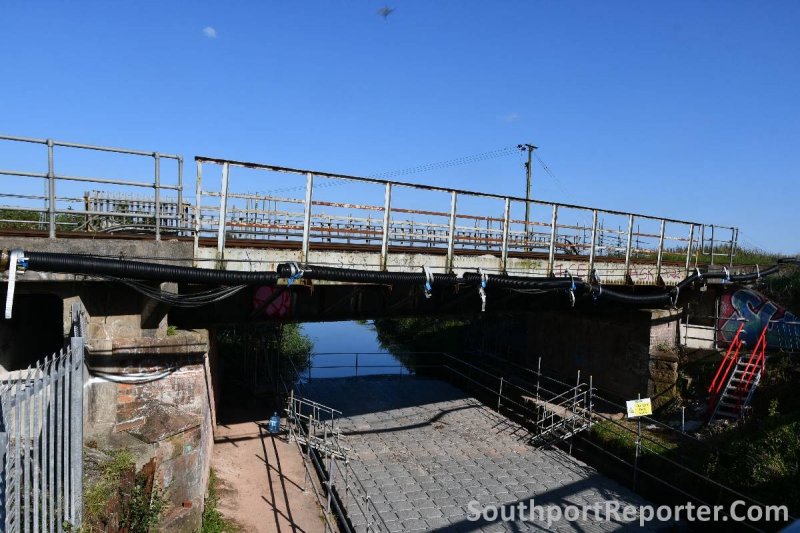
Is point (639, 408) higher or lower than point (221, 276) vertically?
lower

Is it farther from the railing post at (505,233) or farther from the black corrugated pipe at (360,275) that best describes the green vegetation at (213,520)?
the railing post at (505,233)

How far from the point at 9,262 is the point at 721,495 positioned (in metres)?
13.0

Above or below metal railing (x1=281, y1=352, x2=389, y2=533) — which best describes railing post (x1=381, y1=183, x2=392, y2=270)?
above

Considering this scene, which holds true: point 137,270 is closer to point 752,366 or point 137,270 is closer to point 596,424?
point 596,424

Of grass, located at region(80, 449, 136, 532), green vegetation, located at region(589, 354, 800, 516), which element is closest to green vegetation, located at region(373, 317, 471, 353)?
green vegetation, located at region(589, 354, 800, 516)

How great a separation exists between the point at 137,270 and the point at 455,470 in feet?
31.8

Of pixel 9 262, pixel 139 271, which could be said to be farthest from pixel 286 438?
pixel 9 262

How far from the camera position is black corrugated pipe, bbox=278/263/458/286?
26.5 feet

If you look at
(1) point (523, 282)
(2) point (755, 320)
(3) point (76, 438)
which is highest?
(1) point (523, 282)

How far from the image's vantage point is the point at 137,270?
677 cm

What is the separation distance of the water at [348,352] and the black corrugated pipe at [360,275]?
1132 centimetres

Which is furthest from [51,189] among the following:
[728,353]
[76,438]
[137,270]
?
[728,353]

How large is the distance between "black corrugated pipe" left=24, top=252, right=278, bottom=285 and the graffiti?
2.44 meters

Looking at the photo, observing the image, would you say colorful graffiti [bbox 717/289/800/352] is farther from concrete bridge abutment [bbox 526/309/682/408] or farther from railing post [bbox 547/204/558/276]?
railing post [bbox 547/204/558/276]
